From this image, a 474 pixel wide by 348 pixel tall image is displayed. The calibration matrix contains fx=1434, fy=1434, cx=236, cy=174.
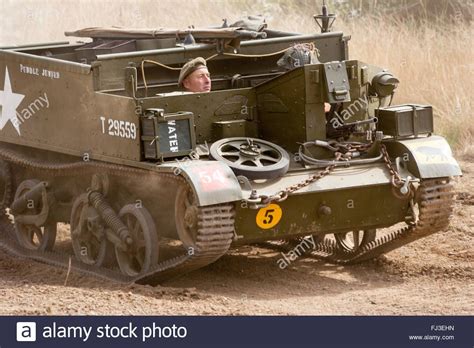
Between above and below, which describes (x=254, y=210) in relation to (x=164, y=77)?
below

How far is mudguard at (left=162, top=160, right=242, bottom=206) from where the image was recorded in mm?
10344

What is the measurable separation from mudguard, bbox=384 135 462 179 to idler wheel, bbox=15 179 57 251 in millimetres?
3254

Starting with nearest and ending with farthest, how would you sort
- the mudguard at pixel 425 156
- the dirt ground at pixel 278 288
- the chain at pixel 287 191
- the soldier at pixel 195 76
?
the dirt ground at pixel 278 288 < the chain at pixel 287 191 < the mudguard at pixel 425 156 < the soldier at pixel 195 76

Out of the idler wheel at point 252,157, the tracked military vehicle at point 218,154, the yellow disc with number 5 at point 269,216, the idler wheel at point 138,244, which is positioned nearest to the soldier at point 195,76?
the tracked military vehicle at point 218,154

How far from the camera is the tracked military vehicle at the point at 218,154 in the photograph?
35.4ft

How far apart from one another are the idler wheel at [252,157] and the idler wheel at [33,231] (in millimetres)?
2387

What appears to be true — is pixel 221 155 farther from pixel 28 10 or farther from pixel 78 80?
pixel 28 10

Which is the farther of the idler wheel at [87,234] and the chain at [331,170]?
the idler wheel at [87,234]

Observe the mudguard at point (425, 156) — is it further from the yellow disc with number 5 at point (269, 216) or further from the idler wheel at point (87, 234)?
the idler wheel at point (87, 234)

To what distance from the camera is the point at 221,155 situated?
11.0 metres

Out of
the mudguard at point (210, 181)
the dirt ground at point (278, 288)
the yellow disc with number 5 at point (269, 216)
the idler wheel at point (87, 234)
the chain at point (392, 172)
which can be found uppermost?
the mudguard at point (210, 181)

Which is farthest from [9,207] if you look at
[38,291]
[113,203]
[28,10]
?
[28,10]

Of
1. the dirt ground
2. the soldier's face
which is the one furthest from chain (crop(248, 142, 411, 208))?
the soldier's face

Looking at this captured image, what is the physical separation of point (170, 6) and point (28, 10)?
286 centimetres
